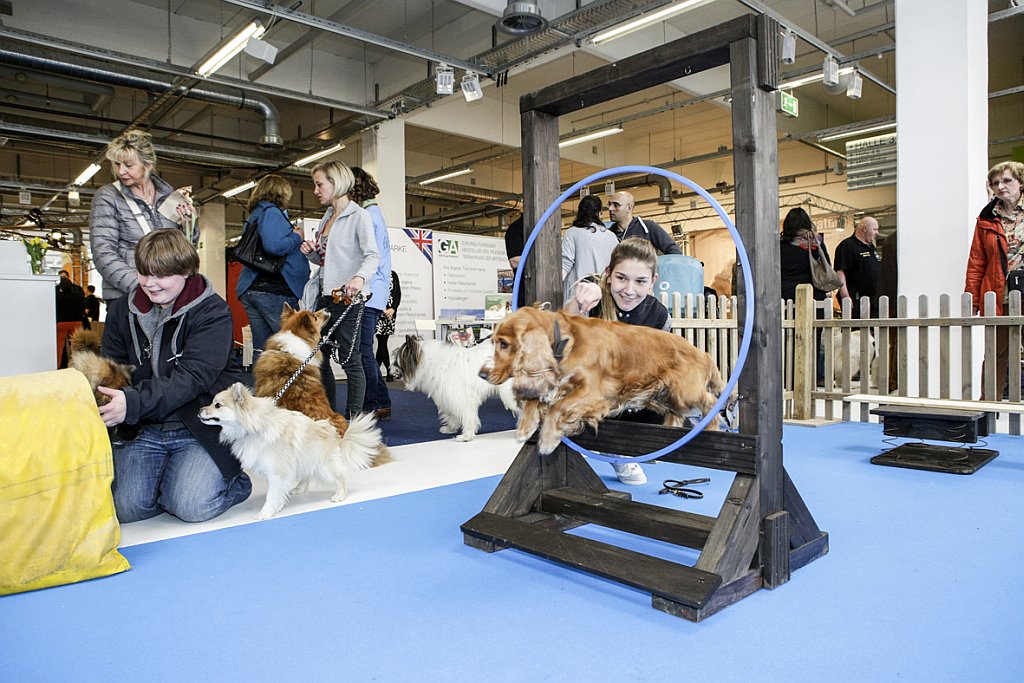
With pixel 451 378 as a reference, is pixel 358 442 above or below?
below

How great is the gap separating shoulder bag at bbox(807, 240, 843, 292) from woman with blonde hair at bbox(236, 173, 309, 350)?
4180 mm

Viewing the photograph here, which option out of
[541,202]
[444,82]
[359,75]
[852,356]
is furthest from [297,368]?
[359,75]

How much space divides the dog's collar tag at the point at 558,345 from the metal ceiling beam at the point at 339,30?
21.1 feet

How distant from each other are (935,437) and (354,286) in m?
3.32

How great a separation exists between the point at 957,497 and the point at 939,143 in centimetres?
379

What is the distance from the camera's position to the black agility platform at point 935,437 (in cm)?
343

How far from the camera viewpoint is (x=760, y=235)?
6.48 feet

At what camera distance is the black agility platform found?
343 cm

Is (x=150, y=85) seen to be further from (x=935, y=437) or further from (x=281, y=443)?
(x=935, y=437)

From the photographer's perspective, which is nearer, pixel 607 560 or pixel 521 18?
pixel 607 560

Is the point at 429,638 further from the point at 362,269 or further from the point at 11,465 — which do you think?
the point at 362,269

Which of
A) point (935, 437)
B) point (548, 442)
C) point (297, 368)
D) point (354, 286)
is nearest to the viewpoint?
point (548, 442)

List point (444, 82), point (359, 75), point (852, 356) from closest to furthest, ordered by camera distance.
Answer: point (852, 356) < point (444, 82) < point (359, 75)

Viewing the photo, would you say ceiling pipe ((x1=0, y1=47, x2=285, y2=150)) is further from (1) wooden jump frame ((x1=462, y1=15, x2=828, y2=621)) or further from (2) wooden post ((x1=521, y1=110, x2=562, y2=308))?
(1) wooden jump frame ((x1=462, y1=15, x2=828, y2=621))
